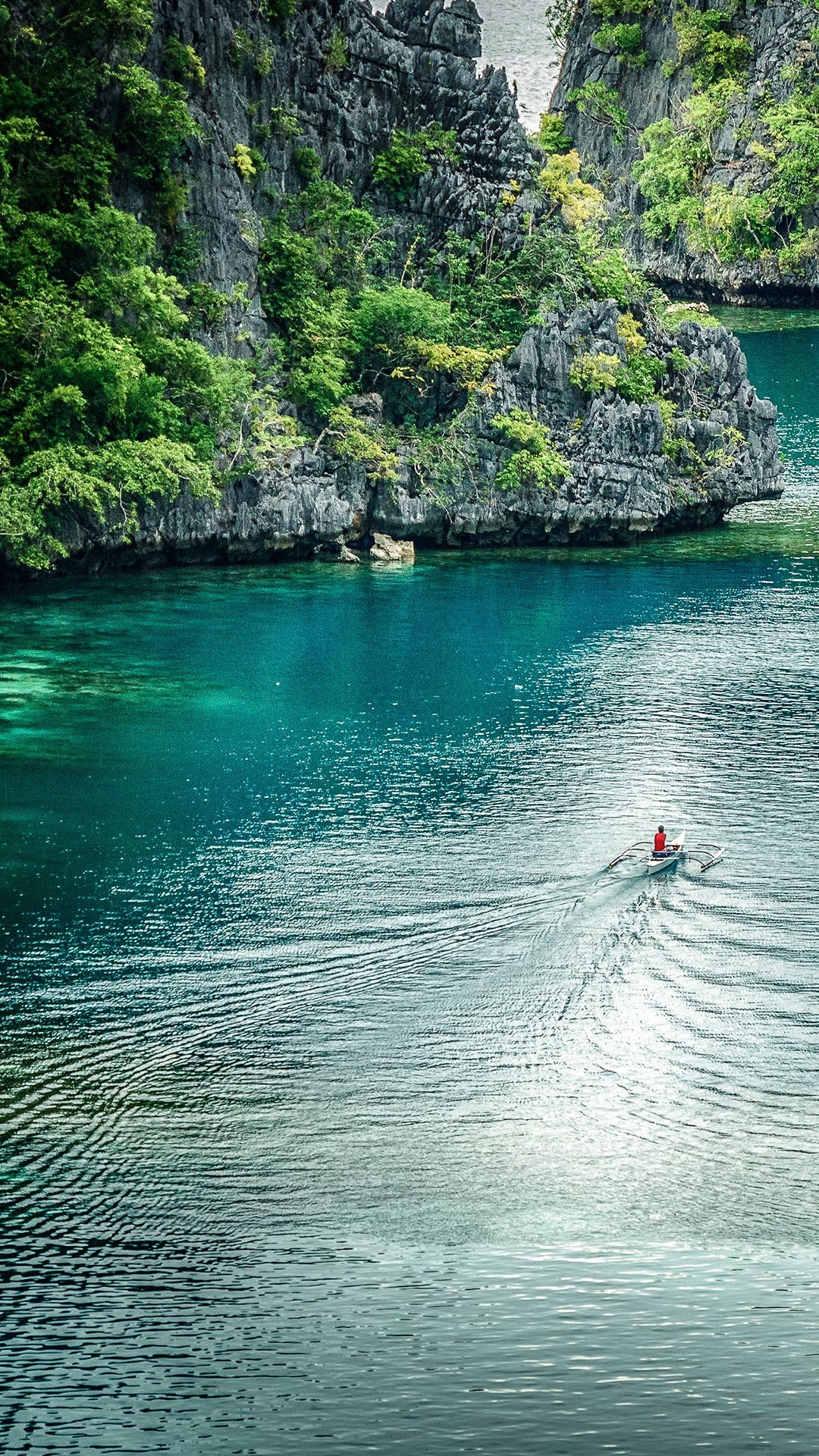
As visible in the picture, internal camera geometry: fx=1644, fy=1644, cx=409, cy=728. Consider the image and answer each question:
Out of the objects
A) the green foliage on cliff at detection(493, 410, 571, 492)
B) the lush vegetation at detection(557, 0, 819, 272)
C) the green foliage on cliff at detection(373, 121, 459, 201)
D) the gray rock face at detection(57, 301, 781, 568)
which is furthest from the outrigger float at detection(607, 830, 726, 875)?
the lush vegetation at detection(557, 0, 819, 272)

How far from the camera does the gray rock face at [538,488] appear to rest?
2235 inches

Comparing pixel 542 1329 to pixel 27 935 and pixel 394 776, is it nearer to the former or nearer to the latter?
pixel 27 935

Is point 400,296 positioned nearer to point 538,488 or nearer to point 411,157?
point 411,157

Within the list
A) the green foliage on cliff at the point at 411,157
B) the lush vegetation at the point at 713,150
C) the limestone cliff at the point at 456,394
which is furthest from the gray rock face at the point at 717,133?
the green foliage on cliff at the point at 411,157

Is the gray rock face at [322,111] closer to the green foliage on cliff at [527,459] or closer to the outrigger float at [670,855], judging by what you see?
the green foliage on cliff at [527,459]

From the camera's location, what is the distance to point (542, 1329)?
771 inches

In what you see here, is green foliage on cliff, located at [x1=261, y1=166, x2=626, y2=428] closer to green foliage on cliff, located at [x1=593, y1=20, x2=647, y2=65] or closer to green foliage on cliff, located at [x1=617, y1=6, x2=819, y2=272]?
green foliage on cliff, located at [x1=617, y1=6, x2=819, y2=272]

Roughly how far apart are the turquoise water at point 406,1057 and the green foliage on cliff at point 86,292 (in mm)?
7167

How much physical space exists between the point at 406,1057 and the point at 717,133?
97089mm

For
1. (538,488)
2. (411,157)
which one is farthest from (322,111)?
(538,488)

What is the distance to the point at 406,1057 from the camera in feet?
83.4

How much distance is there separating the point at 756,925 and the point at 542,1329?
38.3 ft

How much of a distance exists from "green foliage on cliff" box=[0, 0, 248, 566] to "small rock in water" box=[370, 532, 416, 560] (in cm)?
781

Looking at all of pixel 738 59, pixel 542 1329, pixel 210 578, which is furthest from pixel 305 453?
pixel 738 59
